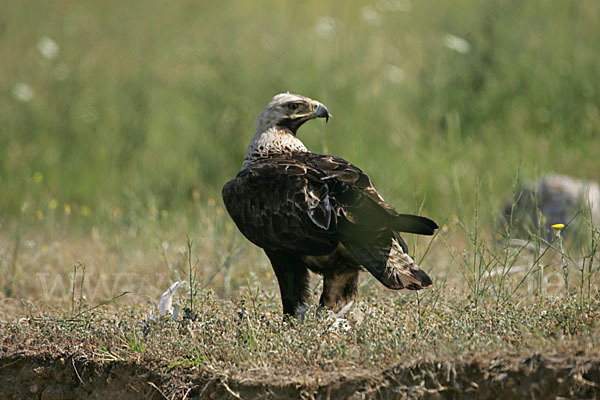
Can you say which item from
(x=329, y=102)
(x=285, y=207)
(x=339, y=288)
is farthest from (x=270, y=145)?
(x=329, y=102)

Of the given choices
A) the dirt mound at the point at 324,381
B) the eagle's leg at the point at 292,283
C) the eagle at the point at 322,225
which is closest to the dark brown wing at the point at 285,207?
the eagle at the point at 322,225

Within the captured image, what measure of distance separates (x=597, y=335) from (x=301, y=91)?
616 cm

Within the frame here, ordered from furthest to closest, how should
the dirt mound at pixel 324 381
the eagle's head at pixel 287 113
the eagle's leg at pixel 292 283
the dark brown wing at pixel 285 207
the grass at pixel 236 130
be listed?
the grass at pixel 236 130
the eagle's head at pixel 287 113
the eagle's leg at pixel 292 283
the dark brown wing at pixel 285 207
the dirt mound at pixel 324 381

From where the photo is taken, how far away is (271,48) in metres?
10.3

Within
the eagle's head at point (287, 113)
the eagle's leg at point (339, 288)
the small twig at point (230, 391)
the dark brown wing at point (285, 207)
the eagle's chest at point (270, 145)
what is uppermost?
the eagle's head at point (287, 113)

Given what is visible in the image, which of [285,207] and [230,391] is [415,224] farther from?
[230,391]

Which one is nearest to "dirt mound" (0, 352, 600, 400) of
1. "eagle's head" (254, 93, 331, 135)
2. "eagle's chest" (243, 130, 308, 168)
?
"eagle's chest" (243, 130, 308, 168)

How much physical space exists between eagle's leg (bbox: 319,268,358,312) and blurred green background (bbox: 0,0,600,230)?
142 inches

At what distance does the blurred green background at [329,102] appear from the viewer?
9133mm

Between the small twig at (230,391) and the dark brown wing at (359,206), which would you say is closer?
the small twig at (230,391)

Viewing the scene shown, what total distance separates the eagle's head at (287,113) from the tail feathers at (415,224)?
1.17 meters

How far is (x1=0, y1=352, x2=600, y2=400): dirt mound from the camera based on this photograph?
3.49 metres

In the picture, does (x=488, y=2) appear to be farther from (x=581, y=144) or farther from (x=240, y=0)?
(x=240, y=0)

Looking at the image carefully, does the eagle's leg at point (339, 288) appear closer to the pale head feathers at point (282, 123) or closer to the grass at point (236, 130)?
the grass at point (236, 130)
